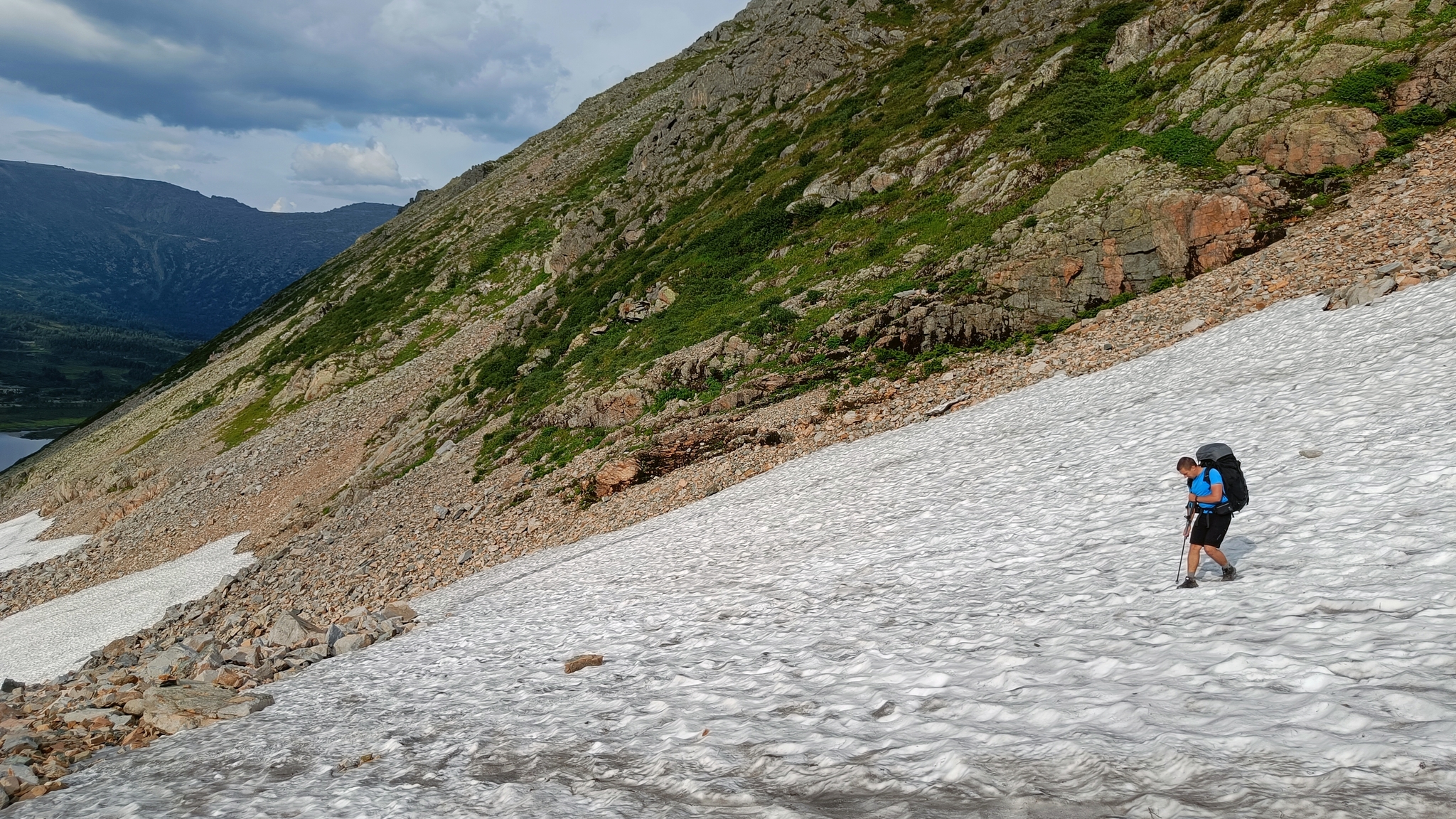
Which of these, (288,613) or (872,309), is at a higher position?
(872,309)

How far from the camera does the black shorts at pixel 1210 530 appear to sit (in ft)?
29.8

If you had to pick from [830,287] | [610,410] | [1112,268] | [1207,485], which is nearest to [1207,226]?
[1112,268]

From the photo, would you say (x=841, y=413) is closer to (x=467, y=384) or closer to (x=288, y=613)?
(x=288, y=613)

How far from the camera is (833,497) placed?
2002 cm

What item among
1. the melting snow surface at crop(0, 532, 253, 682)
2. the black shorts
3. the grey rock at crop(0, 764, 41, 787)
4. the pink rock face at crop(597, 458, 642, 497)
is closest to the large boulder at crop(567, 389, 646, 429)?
the pink rock face at crop(597, 458, 642, 497)

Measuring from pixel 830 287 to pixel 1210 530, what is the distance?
25883 mm

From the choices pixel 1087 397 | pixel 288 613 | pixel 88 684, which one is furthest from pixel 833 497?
pixel 88 684

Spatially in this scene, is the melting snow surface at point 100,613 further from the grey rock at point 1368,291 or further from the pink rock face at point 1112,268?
the grey rock at point 1368,291

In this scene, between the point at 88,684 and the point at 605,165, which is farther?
the point at 605,165

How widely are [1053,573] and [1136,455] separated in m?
6.12

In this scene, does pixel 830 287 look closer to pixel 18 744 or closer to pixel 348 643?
pixel 348 643

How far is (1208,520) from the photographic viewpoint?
9164 mm

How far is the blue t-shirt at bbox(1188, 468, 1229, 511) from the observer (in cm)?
925

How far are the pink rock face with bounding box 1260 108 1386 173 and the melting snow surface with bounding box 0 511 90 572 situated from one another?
84054mm
